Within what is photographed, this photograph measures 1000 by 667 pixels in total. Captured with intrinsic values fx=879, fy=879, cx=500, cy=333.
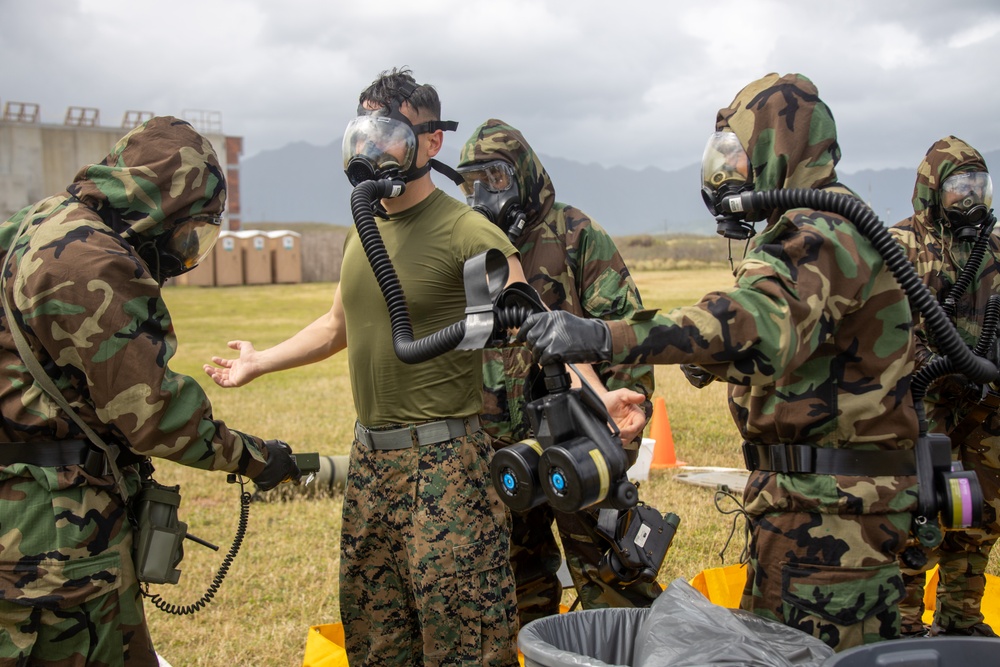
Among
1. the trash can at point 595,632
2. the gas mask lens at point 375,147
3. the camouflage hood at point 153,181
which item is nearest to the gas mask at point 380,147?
the gas mask lens at point 375,147

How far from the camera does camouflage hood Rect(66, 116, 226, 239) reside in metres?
2.82

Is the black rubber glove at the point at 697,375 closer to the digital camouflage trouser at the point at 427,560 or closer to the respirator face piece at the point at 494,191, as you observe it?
the digital camouflage trouser at the point at 427,560

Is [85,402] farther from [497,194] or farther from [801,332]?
[497,194]

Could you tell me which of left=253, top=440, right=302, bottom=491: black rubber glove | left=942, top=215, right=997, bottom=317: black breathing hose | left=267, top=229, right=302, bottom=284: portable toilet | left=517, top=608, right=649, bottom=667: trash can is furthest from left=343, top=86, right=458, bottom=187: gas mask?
left=267, top=229, right=302, bottom=284: portable toilet

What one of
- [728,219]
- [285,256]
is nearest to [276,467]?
[728,219]

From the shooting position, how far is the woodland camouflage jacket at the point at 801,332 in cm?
223

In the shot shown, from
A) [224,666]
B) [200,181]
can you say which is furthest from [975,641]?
[224,666]

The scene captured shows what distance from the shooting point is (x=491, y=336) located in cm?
227

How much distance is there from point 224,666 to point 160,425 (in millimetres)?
2256

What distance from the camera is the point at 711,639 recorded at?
93.1 inches

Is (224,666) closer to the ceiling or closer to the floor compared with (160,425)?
closer to the floor

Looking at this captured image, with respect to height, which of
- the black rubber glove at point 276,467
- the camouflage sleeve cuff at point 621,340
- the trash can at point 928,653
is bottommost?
the trash can at point 928,653

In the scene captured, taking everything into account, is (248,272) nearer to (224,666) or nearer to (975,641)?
(224,666)

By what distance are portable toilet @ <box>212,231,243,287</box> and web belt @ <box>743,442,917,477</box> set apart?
4051 cm
